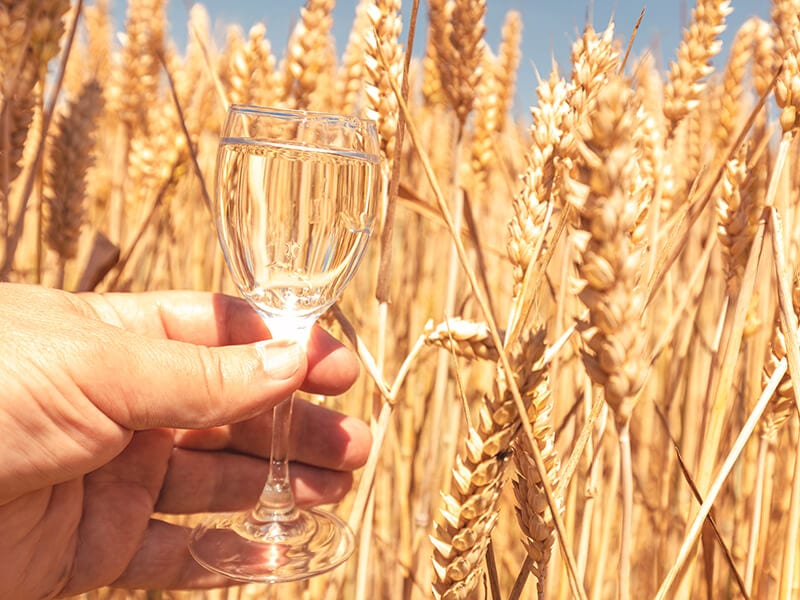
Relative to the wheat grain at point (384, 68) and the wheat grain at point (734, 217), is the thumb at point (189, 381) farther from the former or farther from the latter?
the wheat grain at point (734, 217)

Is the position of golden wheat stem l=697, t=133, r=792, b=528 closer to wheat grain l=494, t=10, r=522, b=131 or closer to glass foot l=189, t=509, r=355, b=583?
glass foot l=189, t=509, r=355, b=583

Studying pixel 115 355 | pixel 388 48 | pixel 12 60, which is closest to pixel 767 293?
pixel 388 48

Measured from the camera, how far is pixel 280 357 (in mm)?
607

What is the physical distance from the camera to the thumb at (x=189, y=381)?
55 centimetres

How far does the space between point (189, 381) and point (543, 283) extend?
42 cm

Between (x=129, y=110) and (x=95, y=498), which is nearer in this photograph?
(x=95, y=498)

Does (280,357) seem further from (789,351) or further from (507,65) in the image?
(507,65)

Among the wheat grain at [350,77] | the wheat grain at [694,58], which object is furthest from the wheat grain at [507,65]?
the wheat grain at [694,58]

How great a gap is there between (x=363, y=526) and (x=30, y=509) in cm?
31

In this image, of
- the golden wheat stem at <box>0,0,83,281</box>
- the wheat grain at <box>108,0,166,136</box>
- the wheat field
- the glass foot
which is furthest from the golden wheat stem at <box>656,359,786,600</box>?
the wheat grain at <box>108,0,166,136</box>

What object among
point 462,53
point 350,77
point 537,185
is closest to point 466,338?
point 537,185

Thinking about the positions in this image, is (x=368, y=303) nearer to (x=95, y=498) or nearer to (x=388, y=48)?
(x=95, y=498)

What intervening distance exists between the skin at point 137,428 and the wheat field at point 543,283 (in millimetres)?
68

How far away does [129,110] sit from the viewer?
4.51 feet
